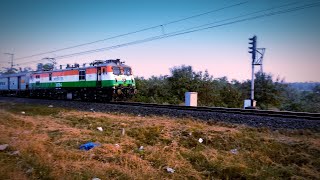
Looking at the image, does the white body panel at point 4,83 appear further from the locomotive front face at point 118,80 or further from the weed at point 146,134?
the weed at point 146,134

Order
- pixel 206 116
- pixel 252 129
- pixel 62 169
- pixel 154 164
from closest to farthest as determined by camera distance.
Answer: pixel 62 169 → pixel 154 164 → pixel 252 129 → pixel 206 116

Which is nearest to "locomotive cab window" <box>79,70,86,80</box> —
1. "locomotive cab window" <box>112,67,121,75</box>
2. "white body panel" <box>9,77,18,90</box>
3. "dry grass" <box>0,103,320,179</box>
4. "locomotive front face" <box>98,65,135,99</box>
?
"locomotive front face" <box>98,65,135,99</box>

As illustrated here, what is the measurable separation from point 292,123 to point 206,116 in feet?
12.3

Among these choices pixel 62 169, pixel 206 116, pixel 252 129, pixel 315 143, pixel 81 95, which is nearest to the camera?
pixel 62 169

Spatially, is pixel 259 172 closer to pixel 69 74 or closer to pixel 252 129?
pixel 252 129

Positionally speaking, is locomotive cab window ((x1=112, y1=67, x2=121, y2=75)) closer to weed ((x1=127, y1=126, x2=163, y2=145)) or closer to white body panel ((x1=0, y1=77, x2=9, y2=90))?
weed ((x1=127, y1=126, x2=163, y2=145))

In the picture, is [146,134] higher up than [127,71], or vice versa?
[127,71]

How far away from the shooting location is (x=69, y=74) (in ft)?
79.0

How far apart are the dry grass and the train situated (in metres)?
10.5

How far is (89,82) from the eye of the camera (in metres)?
21.8

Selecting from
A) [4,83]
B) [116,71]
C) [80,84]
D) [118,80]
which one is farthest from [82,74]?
[4,83]

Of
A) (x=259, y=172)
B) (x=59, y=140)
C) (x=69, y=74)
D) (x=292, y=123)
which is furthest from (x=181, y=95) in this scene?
(x=259, y=172)

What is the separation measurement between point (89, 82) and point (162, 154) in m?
15.9

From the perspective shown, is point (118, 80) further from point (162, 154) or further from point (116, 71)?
point (162, 154)
